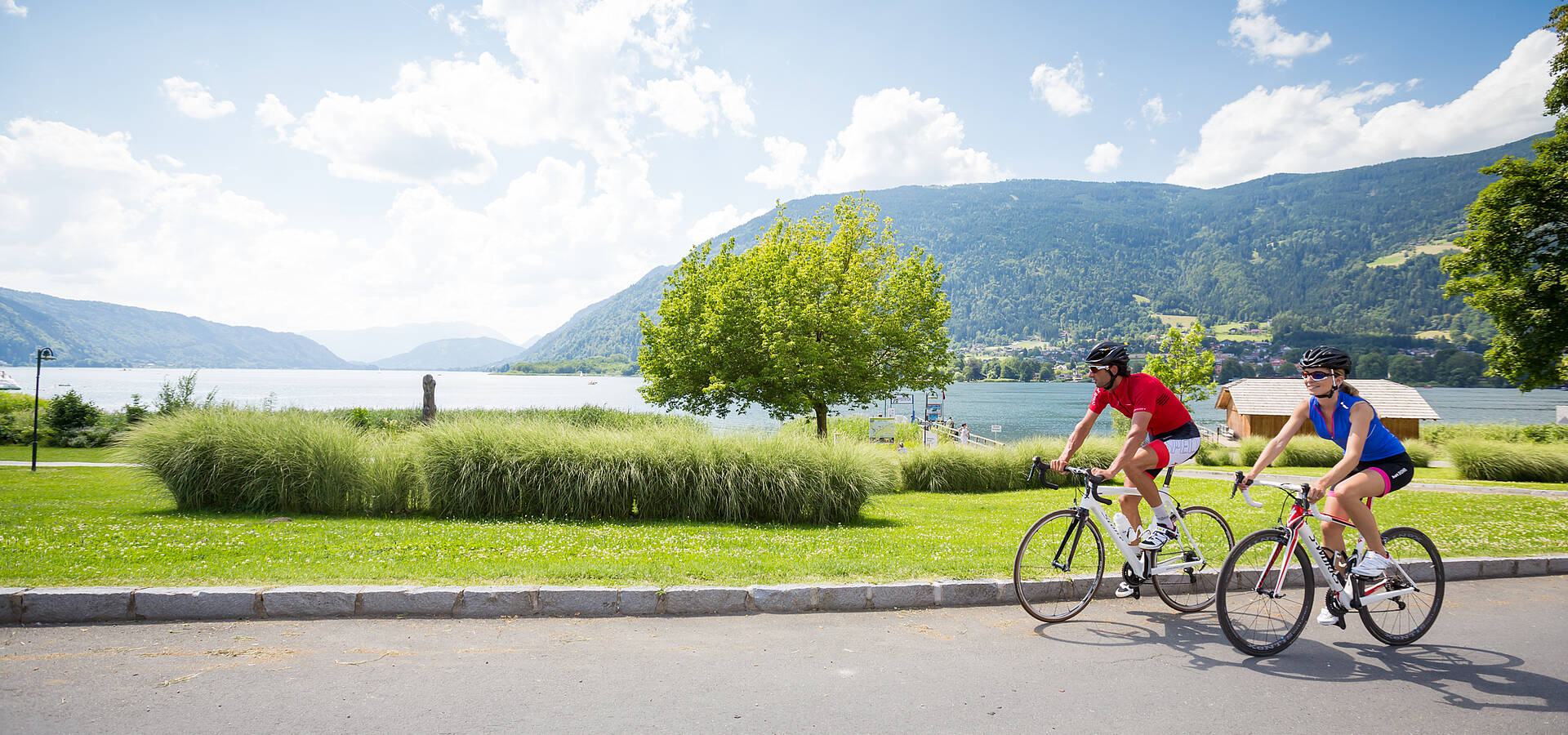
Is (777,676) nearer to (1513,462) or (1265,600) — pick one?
(1265,600)

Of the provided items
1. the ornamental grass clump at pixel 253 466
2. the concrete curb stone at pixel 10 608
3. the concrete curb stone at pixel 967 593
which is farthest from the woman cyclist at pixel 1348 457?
the ornamental grass clump at pixel 253 466

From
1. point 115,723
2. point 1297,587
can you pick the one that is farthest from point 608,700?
point 1297,587

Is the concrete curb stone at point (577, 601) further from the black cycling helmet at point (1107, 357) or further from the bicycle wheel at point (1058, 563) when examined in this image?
the black cycling helmet at point (1107, 357)

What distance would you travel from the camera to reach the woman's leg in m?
4.86

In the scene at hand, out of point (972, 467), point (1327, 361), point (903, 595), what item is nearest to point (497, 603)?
point (903, 595)

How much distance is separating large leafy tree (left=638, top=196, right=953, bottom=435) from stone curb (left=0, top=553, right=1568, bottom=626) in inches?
708

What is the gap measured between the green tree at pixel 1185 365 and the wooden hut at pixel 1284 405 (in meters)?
4.38

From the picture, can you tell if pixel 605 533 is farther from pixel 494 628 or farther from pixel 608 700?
pixel 608 700

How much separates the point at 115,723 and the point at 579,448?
24.6 ft

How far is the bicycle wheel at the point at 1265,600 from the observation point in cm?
480

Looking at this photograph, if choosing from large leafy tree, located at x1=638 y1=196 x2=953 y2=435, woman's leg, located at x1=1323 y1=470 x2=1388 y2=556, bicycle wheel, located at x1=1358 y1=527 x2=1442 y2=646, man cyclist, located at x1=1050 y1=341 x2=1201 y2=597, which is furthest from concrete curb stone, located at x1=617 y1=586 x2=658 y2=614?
large leafy tree, located at x1=638 y1=196 x2=953 y2=435

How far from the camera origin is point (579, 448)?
36.2ft

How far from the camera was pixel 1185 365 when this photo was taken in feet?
138

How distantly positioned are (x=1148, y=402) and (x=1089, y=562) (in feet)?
4.44
